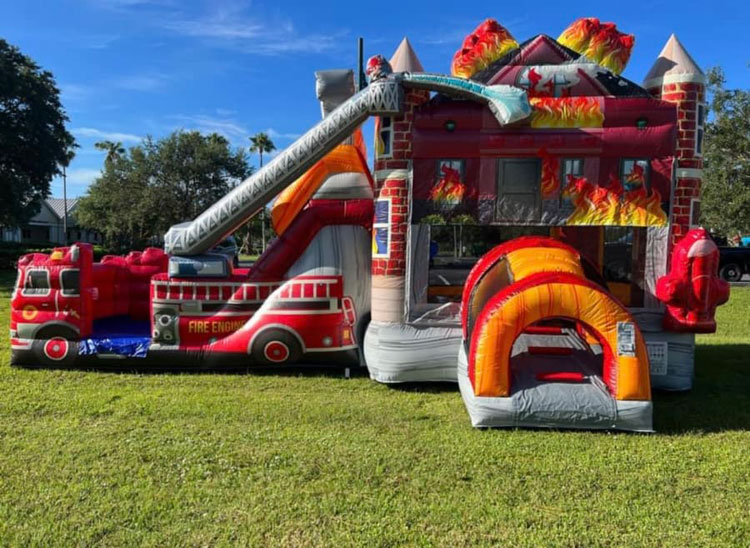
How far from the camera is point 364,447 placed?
3727 mm

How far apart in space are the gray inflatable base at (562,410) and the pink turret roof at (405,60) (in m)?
3.52

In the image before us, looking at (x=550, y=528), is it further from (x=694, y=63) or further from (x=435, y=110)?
(x=694, y=63)

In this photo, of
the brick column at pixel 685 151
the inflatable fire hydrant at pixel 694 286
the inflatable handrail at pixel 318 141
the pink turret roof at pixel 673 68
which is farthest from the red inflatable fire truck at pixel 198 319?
the pink turret roof at pixel 673 68

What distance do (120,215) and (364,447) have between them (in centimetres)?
2764

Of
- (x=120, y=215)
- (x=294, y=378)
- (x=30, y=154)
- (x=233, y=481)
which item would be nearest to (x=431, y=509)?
(x=233, y=481)

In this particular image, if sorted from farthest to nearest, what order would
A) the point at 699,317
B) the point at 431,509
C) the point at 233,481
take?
the point at 699,317 → the point at 233,481 → the point at 431,509

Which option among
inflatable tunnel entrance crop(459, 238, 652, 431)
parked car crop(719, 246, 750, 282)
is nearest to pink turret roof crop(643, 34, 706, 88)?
inflatable tunnel entrance crop(459, 238, 652, 431)

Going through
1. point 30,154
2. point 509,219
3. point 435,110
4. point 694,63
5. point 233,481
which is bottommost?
point 233,481

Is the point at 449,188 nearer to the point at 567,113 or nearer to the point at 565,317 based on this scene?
the point at 567,113

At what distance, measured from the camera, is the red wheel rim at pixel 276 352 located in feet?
18.2

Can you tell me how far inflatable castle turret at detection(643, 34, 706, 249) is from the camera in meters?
5.00

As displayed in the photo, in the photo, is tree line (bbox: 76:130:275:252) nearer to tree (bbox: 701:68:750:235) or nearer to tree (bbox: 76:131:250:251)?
tree (bbox: 76:131:250:251)

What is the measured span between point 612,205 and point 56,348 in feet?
19.7

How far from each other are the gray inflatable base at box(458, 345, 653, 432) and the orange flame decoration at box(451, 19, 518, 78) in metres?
3.30
